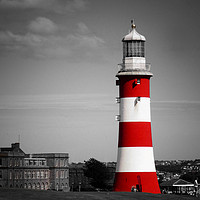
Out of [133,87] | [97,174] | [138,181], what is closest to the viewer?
[138,181]

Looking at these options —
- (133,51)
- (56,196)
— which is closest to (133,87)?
(133,51)

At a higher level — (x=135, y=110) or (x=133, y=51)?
(x=133, y=51)

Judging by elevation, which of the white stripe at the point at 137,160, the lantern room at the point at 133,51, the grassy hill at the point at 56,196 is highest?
the lantern room at the point at 133,51

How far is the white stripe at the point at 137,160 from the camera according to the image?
40.2m

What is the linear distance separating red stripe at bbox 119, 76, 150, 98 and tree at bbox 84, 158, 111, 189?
356 ft

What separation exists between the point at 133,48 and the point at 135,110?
458cm

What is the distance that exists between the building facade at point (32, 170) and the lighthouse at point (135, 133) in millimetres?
101768

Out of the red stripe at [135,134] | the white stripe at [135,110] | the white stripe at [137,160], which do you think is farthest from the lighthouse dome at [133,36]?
the white stripe at [137,160]

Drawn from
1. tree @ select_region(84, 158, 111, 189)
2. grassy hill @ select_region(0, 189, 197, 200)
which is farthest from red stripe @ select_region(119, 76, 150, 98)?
tree @ select_region(84, 158, 111, 189)

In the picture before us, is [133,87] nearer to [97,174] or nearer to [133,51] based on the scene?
[133,51]

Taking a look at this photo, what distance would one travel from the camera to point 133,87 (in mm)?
40938

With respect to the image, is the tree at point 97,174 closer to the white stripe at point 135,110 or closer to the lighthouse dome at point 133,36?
the white stripe at point 135,110

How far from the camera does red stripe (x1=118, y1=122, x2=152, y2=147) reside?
4047 cm

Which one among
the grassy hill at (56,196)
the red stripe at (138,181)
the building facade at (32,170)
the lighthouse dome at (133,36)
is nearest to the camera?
the grassy hill at (56,196)
